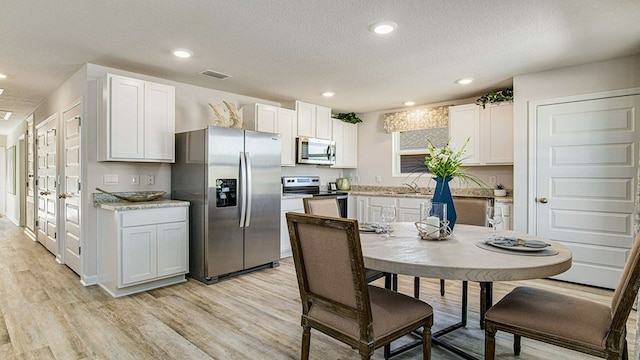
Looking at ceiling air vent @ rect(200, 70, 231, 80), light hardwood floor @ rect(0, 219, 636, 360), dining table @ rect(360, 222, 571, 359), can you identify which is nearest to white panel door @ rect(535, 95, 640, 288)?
light hardwood floor @ rect(0, 219, 636, 360)

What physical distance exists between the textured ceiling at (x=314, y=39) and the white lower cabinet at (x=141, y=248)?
155 centimetres

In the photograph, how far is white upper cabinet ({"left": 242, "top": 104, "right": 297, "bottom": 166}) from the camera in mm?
4598

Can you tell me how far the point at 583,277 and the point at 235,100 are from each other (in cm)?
467

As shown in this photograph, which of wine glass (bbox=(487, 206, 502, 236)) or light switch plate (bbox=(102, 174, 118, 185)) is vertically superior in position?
light switch plate (bbox=(102, 174, 118, 185))

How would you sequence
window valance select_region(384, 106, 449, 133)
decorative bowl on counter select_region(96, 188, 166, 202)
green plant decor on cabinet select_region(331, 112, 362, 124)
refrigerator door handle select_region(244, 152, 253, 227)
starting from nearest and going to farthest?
1. decorative bowl on counter select_region(96, 188, 166, 202)
2. refrigerator door handle select_region(244, 152, 253, 227)
3. window valance select_region(384, 106, 449, 133)
4. green plant decor on cabinet select_region(331, 112, 362, 124)

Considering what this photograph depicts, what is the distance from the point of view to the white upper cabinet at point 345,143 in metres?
5.84

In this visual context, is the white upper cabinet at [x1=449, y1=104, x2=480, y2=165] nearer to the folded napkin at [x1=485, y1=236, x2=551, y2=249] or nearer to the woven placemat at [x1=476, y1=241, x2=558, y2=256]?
the folded napkin at [x1=485, y1=236, x2=551, y2=249]

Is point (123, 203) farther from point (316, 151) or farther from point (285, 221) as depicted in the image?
point (316, 151)

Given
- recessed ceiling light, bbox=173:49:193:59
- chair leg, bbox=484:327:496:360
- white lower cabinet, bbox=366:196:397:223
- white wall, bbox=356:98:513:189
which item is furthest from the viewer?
white wall, bbox=356:98:513:189

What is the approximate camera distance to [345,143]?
237 inches

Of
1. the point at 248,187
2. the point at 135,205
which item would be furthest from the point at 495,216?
the point at 135,205

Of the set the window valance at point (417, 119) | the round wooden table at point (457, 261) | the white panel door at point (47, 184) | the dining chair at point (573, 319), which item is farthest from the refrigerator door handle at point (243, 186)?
the window valance at point (417, 119)

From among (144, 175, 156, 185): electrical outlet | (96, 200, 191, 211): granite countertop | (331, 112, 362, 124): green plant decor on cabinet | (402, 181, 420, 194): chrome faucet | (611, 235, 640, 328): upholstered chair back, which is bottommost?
(611, 235, 640, 328): upholstered chair back

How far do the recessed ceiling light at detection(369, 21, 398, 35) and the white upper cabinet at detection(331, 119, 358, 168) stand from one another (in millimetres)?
3101
